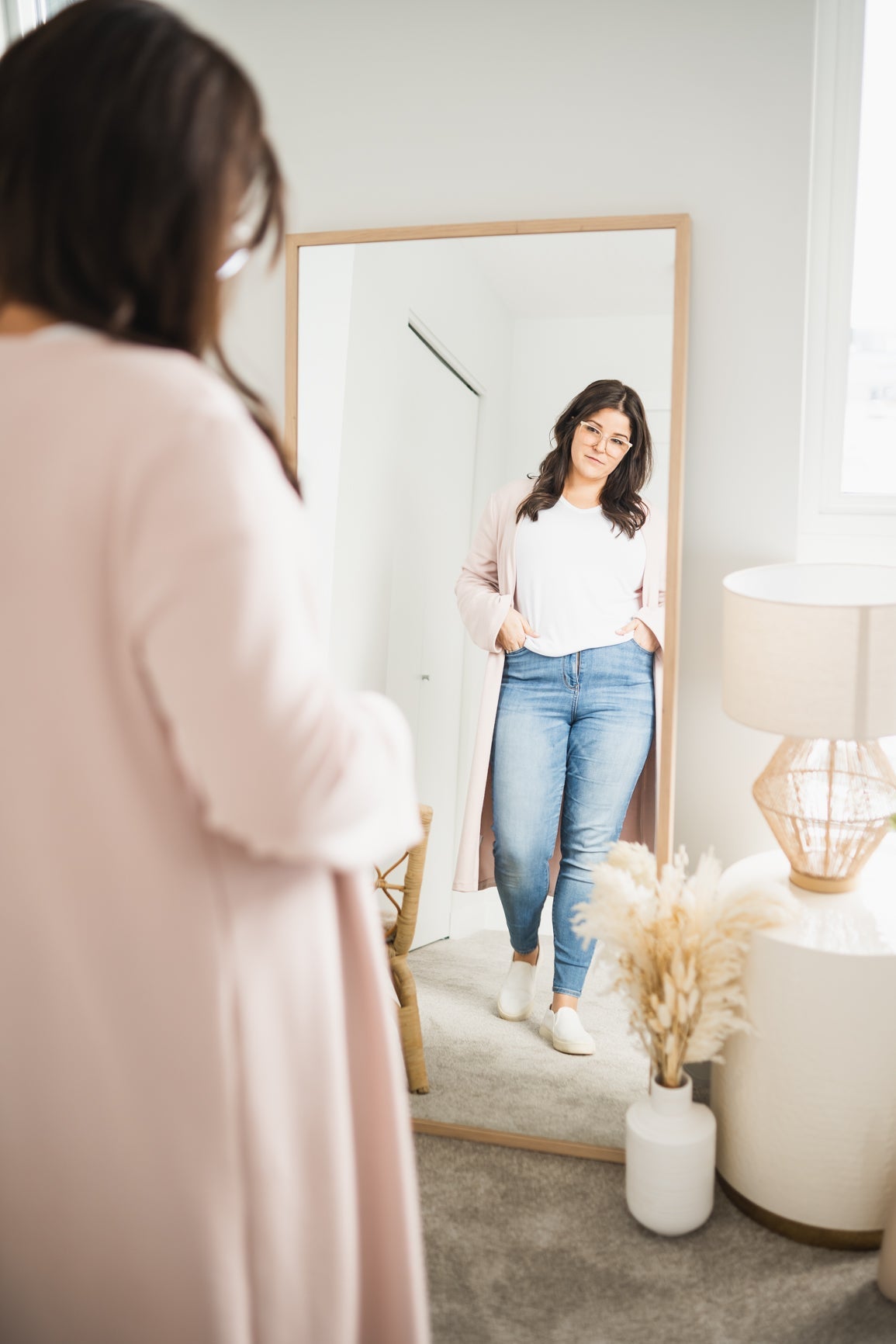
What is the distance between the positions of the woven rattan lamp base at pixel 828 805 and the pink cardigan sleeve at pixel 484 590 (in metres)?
0.54

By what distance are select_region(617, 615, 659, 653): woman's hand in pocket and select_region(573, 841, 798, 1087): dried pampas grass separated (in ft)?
1.24

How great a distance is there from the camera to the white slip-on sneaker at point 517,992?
6.25 ft

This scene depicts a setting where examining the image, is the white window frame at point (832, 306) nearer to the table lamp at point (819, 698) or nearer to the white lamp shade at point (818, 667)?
the table lamp at point (819, 698)

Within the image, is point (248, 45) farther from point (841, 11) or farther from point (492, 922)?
point (492, 922)

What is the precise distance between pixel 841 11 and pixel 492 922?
1791 millimetres

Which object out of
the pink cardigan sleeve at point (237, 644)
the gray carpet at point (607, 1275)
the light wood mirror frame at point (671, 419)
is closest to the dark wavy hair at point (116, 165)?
the pink cardigan sleeve at point (237, 644)

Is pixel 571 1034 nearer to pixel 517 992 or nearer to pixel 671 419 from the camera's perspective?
pixel 517 992

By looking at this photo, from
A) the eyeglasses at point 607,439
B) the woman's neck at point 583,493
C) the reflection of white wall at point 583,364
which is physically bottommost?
the woman's neck at point 583,493

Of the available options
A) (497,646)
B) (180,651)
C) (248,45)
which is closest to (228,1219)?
(180,651)

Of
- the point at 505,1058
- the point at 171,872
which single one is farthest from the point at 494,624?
the point at 171,872

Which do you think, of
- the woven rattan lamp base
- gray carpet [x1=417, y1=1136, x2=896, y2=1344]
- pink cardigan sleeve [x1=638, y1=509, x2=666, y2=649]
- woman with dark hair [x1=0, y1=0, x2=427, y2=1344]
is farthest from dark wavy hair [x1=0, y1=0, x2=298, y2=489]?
gray carpet [x1=417, y1=1136, x2=896, y2=1344]

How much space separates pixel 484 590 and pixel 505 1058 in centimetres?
92

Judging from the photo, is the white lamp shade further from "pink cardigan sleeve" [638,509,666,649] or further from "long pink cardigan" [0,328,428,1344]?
"long pink cardigan" [0,328,428,1344]

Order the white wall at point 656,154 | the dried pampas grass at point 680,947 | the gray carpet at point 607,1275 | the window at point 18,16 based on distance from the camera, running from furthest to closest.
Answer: the window at point 18,16 < the white wall at point 656,154 < the dried pampas grass at point 680,947 < the gray carpet at point 607,1275
